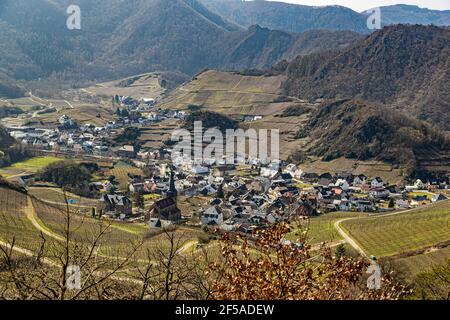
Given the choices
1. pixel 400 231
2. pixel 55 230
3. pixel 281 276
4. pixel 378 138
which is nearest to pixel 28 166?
pixel 55 230

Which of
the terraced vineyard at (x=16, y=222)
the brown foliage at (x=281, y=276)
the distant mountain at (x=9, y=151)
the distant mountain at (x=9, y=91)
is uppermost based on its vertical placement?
the distant mountain at (x=9, y=91)

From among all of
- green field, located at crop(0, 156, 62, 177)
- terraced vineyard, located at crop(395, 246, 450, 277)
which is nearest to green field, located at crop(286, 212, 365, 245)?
terraced vineyard, located at crop(395, 246, 450, 277)

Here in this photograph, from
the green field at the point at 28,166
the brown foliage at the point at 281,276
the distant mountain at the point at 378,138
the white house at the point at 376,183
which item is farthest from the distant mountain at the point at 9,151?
the brown foliage at the point at 281,276

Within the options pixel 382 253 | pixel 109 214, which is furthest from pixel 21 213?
A: pixel 382 253

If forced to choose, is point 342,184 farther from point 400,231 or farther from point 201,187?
point 400,231

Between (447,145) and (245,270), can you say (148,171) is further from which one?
(245,270)

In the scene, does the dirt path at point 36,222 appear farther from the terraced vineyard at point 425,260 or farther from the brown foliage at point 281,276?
the brown foliage at point 281,276
